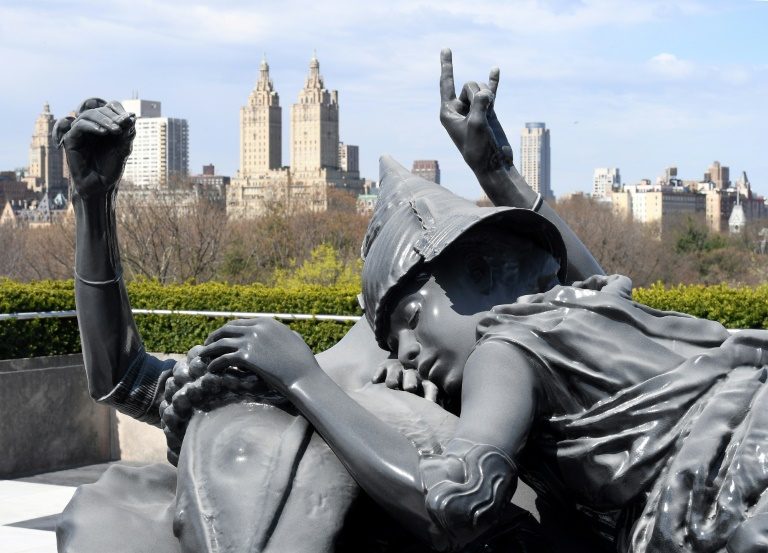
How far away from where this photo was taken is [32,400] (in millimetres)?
8367

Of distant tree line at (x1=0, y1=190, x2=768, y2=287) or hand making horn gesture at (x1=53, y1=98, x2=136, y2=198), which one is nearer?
hand making horn gesture at (x1=53, y1=98, x2=136, y2=198)

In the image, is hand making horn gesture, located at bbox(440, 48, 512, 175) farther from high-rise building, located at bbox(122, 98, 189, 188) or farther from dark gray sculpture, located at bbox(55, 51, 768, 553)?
high-rise building, located at bbox(122, 98, 189, 188)

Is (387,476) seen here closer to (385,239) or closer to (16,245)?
(385,239)

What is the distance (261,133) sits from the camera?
446ft

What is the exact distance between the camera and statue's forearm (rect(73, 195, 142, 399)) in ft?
9.97

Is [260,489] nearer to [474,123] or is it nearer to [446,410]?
[446,410]

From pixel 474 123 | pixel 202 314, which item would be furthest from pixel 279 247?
pixel 474 123

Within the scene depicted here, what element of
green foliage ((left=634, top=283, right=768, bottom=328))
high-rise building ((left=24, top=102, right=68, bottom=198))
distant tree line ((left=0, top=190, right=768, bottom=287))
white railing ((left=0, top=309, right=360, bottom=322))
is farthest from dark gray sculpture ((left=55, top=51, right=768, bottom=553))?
high-rise building ((left=24, top=102, right=68, bottom=198))

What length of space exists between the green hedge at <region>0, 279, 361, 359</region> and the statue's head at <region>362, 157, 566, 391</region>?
5399mm

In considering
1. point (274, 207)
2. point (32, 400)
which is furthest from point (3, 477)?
point (274, 207)

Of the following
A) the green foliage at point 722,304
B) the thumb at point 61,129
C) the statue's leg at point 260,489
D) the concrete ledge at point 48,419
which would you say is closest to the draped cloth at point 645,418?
the statue's leg at point 260,489

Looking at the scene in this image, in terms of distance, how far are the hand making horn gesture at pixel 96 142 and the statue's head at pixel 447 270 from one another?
678mm

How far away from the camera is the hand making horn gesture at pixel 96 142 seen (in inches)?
113

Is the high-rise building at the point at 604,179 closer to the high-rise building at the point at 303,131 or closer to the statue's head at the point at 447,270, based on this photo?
the high-rise building at the point at 303,131
